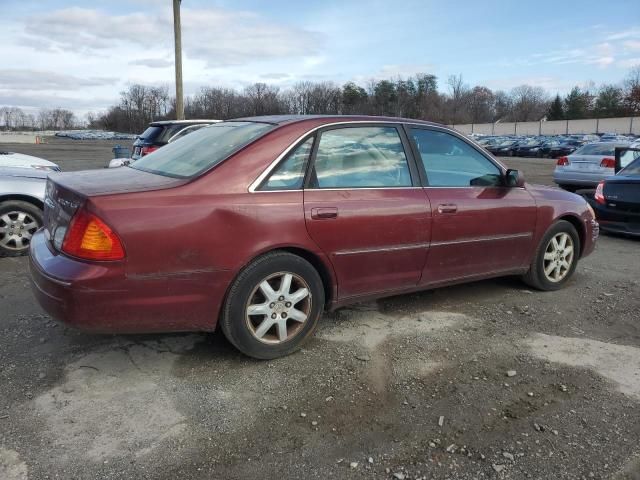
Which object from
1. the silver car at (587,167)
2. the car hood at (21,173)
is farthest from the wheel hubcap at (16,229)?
the silver car at (587,167)

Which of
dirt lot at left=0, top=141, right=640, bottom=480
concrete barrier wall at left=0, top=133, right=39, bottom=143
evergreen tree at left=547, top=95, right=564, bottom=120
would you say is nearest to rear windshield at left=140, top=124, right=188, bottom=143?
dirt lot at left=0, top=141, right=640, bottom=480

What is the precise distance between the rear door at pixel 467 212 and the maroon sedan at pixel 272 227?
0.01 m

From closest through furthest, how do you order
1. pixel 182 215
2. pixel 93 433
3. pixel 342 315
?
pixel 93 433 → pixel 182 215 → pixel 342 315

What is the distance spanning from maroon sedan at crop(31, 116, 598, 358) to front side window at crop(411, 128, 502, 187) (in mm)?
12

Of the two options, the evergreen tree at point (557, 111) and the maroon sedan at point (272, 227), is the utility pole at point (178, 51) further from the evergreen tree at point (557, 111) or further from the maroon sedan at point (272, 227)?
the evergreen tree at point (557, 111)

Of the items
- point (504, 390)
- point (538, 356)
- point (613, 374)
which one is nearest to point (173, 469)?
point (504, 390)

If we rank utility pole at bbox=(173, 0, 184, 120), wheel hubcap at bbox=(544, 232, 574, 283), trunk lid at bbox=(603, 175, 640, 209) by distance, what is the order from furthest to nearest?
utility pole at bbox=(173, 0, 184, 120) < trunk lid at bbox=(603, 175, 640, 209) < wheel hubcap at bbox=(544, 232, 574, 283)

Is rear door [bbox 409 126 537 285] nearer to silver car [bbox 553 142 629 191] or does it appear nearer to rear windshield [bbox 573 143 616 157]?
silver car [bbox 553 142 629 191]

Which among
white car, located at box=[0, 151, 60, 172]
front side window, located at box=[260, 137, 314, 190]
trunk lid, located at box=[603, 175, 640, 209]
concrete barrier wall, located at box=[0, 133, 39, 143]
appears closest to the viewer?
front side window, located at box=[260, 137, 314, 190]

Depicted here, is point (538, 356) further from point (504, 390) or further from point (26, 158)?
point (26, 158)

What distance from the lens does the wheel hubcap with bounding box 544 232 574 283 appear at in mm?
4949

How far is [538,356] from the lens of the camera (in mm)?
3598

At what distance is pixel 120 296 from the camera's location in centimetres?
291

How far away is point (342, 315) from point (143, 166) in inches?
75.3
